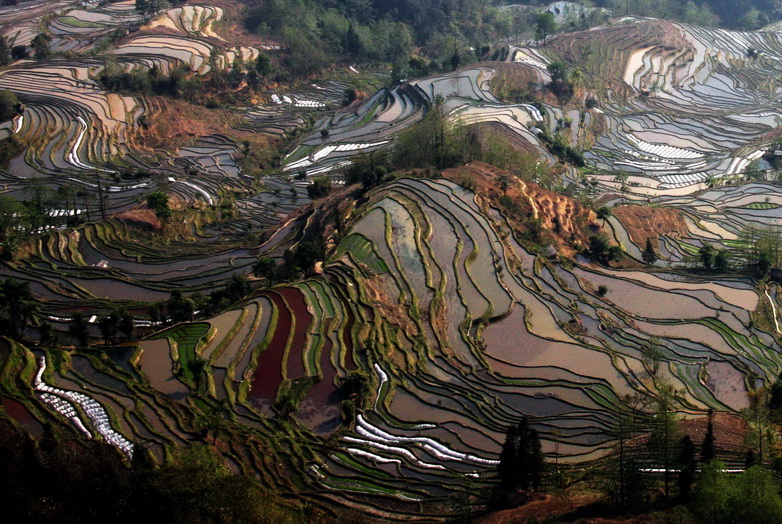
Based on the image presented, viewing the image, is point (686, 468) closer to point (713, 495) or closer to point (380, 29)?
point (713, 495)

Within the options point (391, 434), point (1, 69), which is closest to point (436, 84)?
point (1, 69)

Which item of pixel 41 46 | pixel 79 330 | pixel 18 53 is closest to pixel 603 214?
pixel 79 330

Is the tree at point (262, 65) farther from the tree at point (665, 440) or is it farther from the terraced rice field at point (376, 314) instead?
the tree at point (665, 440)

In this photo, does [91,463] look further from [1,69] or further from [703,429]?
[1,69]

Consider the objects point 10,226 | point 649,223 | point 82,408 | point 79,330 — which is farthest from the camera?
point 649,223

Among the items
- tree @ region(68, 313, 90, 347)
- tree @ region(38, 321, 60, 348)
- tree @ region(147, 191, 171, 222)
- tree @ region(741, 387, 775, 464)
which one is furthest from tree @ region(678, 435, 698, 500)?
tree @ region(147, 191, 171, 222)

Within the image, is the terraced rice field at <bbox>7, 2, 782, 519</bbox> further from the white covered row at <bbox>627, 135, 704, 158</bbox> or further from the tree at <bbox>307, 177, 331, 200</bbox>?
the tree at <bbox>307, 177, 331, 200</bbox>
